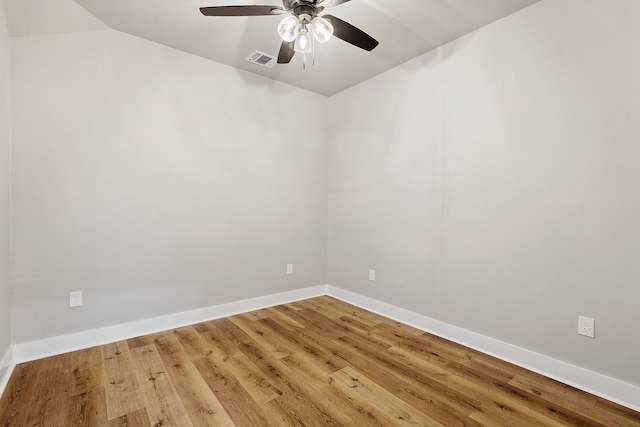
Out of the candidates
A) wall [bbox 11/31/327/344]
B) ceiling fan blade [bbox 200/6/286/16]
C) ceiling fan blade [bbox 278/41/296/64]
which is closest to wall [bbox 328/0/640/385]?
wall [bbox 11/31/327/344]

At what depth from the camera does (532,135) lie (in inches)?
84.4

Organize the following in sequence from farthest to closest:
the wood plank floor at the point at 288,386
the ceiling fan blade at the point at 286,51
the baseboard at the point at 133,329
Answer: the baseboard at the point at 133,329 < the ceiling fan blade at the point at 286,51 < the wood plank floor at the point at 288,386

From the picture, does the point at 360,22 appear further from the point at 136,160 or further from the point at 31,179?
the point at 31,179

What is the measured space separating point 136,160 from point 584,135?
3.32 meters

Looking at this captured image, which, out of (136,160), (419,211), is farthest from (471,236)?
(136,160)

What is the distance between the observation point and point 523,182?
2189 millimetres

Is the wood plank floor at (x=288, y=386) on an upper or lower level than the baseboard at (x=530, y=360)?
lower

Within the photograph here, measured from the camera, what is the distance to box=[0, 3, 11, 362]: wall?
1.96 meters

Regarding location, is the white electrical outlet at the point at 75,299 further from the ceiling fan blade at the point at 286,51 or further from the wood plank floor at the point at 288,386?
the ceiling fan blade at the point at 286,51

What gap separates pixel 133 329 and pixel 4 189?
1383 mm

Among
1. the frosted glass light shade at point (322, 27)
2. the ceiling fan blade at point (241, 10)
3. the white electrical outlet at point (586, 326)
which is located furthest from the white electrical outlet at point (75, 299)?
the white electrical outlet at point (586, 326)

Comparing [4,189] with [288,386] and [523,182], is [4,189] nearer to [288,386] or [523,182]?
[288,386]

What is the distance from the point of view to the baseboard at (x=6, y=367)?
1.87 m

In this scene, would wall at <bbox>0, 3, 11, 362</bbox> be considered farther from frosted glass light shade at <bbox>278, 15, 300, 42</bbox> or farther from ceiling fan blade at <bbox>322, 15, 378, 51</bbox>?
ceiling fan blade at <bbox>322, 15, 378, 51</bbox>
